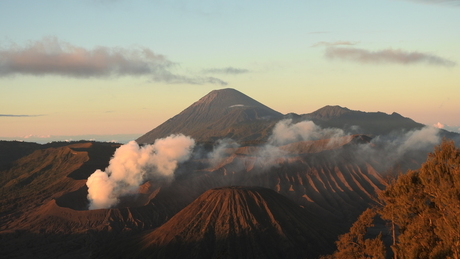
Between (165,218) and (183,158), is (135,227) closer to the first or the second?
(165,218)

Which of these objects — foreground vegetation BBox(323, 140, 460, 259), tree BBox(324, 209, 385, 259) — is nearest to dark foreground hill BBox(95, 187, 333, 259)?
tree BBox(324, 209, 385, 259)

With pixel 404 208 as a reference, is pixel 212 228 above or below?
below

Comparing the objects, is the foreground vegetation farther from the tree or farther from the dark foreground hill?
the dark foreground hill

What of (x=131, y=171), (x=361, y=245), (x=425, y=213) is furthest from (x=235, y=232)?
(x=131, y=171)

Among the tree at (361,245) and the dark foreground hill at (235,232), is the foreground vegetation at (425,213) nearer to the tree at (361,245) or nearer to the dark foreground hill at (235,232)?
the tree at (361,245)

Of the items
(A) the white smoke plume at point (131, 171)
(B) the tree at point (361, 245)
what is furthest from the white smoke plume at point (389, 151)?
(B) the tree at point (361, 245)

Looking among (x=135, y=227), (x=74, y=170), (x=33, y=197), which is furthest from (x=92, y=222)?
(x=74, y=170)
